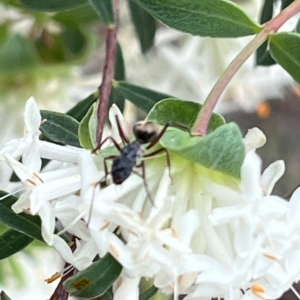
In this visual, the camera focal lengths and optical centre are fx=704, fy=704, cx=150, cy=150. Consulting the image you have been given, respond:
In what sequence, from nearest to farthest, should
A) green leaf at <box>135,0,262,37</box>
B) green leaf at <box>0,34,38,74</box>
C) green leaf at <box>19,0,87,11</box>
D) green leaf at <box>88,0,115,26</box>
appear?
green leaf at <box>135,0,262,37</box>
green leaf at <box>88,0,115,26</box>
green leaf at <box>19,0,87,11</box>
green leaf at <box>0,34,38,74</box>

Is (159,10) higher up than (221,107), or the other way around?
(159,10)

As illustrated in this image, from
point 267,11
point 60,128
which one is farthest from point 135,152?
point 267,11

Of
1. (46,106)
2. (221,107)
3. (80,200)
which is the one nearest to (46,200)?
(80,200)

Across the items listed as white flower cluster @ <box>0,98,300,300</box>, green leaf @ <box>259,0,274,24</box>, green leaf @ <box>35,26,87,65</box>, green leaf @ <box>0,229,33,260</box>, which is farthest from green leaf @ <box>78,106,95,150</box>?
green leaf @ <box>35,26,87,65</box>

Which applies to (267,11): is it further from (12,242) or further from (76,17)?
(12,242)

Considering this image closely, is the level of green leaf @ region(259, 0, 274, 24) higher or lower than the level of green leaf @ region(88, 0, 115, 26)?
lower

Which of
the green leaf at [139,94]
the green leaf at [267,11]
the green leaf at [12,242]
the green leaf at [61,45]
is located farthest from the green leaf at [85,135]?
the green leaf at [61,45]

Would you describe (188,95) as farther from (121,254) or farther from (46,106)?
(121,254)

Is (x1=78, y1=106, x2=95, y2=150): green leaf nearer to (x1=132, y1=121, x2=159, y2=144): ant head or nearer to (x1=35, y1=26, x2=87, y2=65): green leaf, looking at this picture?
(x1=132, y1=121, x2=159, y2=144): ant head
